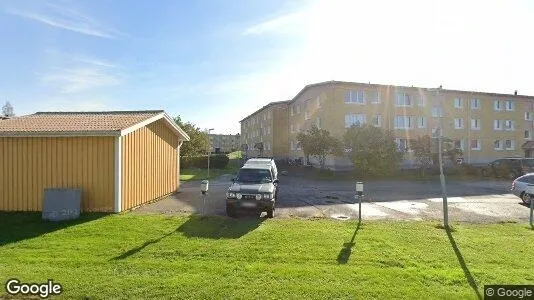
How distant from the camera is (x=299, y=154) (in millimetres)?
43531

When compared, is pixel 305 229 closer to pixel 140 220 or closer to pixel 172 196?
pixel 140 220

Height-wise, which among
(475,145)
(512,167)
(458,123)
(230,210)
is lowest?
(230,210)

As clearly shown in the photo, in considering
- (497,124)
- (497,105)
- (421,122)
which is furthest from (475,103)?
(421,122)

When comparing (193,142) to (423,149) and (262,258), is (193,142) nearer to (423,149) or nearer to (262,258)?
(423,149)

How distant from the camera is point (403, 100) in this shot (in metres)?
38.4

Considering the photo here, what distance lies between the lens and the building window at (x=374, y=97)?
3691 centimetres

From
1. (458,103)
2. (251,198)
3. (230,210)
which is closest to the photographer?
(251,198)

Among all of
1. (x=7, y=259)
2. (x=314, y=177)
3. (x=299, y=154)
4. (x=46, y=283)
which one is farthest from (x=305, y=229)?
(x=299, y=154)

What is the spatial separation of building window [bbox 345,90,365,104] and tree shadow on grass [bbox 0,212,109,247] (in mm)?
28888

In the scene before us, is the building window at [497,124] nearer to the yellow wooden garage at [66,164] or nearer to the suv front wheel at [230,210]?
the suv front wheel at [230,210]

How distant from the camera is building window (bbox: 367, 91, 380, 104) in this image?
3691 cm

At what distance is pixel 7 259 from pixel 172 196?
32.7 ft

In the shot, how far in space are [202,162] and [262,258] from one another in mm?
32458

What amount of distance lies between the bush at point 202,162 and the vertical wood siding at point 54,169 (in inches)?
1018
